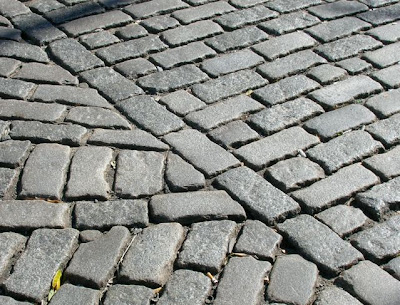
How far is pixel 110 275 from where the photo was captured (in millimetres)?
2771

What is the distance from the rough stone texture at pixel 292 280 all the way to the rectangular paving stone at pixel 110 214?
594 mm

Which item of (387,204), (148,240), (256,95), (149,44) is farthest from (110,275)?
(149,44)

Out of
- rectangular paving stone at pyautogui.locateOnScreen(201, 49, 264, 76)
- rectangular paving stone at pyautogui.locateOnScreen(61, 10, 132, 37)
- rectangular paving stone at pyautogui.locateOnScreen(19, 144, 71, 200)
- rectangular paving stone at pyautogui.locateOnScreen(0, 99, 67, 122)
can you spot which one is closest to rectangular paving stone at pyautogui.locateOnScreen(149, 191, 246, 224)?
rectangular paving stone at pyautogui.locateOnScreen(19, 144, 71, 200)

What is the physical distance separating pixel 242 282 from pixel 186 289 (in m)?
0.21

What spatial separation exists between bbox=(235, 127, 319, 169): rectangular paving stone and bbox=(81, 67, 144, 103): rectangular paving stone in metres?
0.78

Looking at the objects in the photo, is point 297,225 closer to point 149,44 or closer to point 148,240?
point 148,240

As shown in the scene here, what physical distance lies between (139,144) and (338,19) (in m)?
1.86

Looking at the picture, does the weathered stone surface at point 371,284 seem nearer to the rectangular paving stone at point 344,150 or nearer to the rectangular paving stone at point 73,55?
the rectangular paving stone at point 344,150

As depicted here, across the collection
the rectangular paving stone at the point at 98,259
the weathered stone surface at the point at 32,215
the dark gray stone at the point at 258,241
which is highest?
the dark gray stone at the point at 258,241

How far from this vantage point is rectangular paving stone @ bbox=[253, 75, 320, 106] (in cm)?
391

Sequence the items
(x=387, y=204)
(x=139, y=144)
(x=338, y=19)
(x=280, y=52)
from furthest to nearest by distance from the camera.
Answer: (x=338, y=19) → (x=280, y=52) → (x=139, y=144) → (x=387, y=204)

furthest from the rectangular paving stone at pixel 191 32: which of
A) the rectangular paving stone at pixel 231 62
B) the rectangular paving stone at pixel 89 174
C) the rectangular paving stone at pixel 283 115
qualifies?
the rectangular paving stone at pixel 89 174

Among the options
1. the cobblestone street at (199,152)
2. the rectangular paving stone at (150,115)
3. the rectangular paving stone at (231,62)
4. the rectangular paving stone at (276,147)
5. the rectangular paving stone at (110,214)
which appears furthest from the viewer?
the rectangular paving stone at (231,62)

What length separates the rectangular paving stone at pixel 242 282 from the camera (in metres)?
2.68
